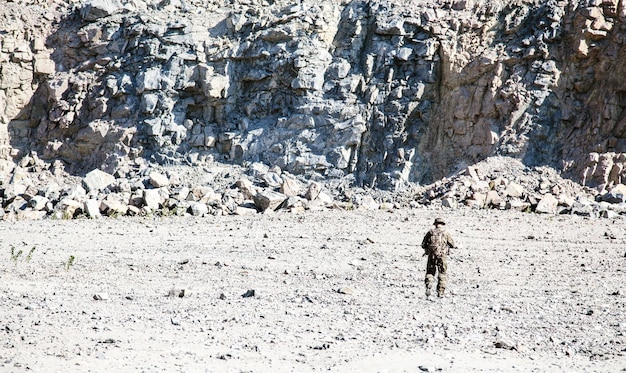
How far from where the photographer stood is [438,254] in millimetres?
10242

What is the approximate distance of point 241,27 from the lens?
24.5m

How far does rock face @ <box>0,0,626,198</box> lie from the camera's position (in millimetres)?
21547

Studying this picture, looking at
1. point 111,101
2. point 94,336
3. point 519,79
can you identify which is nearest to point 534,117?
point 519,79

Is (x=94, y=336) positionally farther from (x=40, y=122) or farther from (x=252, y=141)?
(x=40, y=122)

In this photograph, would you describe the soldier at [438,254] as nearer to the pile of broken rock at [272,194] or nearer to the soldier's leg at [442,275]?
the soldier's leg at [442,275]

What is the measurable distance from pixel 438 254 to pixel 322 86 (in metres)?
13.8

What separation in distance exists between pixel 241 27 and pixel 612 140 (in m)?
10.9

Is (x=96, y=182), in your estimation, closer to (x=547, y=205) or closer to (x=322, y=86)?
(x=322, y=86)

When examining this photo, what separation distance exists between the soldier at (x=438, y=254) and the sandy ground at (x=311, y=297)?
238 millimetres

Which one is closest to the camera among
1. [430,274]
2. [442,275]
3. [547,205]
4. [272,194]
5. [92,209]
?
[442,275]

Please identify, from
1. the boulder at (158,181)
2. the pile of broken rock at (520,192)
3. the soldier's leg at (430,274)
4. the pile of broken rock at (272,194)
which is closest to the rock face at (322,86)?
the pile of broken rock at (520,192)

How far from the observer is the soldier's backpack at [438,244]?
10258 mm

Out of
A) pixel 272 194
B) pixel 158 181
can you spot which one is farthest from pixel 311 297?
pixel 158 181

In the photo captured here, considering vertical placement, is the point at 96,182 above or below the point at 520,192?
below
